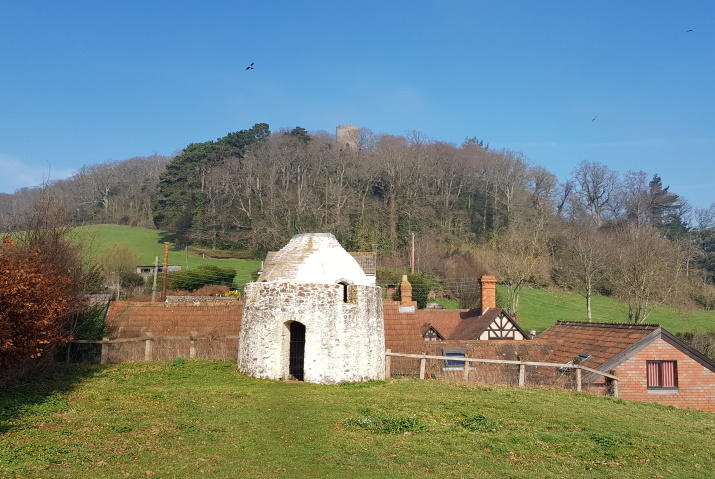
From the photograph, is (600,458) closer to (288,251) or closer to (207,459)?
(207,459)

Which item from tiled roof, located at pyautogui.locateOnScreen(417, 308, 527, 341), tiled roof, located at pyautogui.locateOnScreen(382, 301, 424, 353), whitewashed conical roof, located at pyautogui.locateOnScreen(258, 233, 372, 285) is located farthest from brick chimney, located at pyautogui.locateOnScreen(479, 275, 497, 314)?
whitewashed conical roof, located at pyautogui.locateOnScreen(258, 233, 372, 285)

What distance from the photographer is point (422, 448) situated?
394 inches

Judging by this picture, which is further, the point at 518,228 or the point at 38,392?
the point at 518,228

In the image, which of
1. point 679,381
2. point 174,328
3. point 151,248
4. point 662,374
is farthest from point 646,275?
point 151,248

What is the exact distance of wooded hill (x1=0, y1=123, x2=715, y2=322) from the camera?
2071 inches

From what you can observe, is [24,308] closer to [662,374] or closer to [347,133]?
[662,374]

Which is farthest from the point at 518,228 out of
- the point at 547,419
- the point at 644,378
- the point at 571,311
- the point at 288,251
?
the point at 547,419

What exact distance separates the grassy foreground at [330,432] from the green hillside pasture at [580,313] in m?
27.3

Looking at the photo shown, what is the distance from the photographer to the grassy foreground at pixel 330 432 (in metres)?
8.76

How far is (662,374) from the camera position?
2003cm

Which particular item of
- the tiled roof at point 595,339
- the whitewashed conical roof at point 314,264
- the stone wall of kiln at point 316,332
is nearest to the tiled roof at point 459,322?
the tiled roof at point 595,339

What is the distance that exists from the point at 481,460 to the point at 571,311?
130ft

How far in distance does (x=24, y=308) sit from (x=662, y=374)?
19104 mm

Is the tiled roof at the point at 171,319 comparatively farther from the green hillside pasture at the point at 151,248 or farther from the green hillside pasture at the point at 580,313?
the green hillside pasture at the point at 580,313
